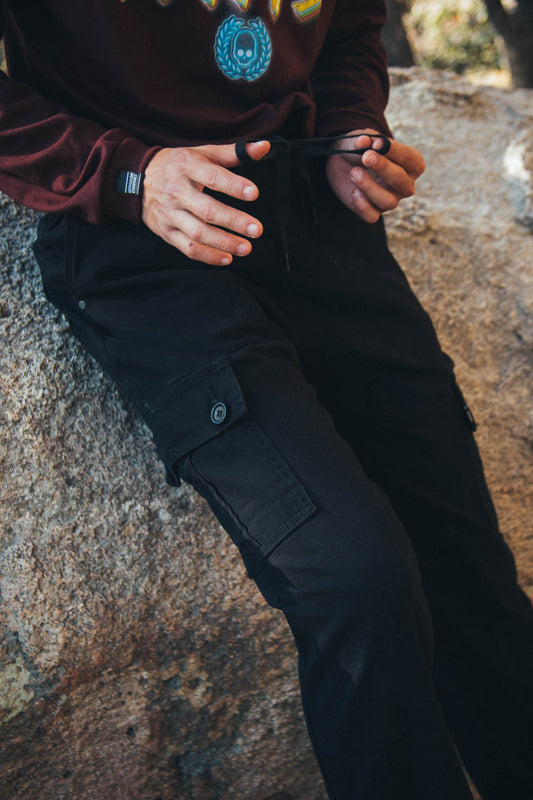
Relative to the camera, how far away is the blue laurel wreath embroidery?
125 centimetres

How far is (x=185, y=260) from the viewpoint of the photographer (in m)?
1.21

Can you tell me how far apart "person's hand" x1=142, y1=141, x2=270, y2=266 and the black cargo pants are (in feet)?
0.31

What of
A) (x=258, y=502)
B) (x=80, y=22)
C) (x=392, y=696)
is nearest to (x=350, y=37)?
(x=80, y=22)

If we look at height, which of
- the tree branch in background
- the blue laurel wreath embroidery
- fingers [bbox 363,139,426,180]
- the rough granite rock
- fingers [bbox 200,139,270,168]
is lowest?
the rough granite rock

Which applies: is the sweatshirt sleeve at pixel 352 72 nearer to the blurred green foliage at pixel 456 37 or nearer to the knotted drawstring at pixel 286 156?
the knotted drawstring at pixel 286 156

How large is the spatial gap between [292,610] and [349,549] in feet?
0.44

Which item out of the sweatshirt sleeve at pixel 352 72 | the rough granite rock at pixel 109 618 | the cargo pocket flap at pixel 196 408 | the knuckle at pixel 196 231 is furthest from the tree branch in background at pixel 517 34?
the cargo pocket flap at pixel 196 408

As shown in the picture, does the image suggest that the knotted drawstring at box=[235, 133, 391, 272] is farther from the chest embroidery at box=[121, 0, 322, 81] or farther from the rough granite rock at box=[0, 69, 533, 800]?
the rough granite rock at box=[0, 69, 533, 800]

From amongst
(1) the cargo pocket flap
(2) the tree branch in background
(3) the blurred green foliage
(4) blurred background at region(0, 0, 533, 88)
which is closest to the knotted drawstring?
(1) the cargo pocket flap

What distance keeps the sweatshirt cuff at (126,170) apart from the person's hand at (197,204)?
15 millimetres

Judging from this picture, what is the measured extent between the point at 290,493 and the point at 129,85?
0.80 m

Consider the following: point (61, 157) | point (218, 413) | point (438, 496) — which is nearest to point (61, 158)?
point (61, 157)

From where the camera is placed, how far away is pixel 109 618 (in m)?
1.36

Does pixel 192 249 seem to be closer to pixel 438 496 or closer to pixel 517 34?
pixel 438 496
